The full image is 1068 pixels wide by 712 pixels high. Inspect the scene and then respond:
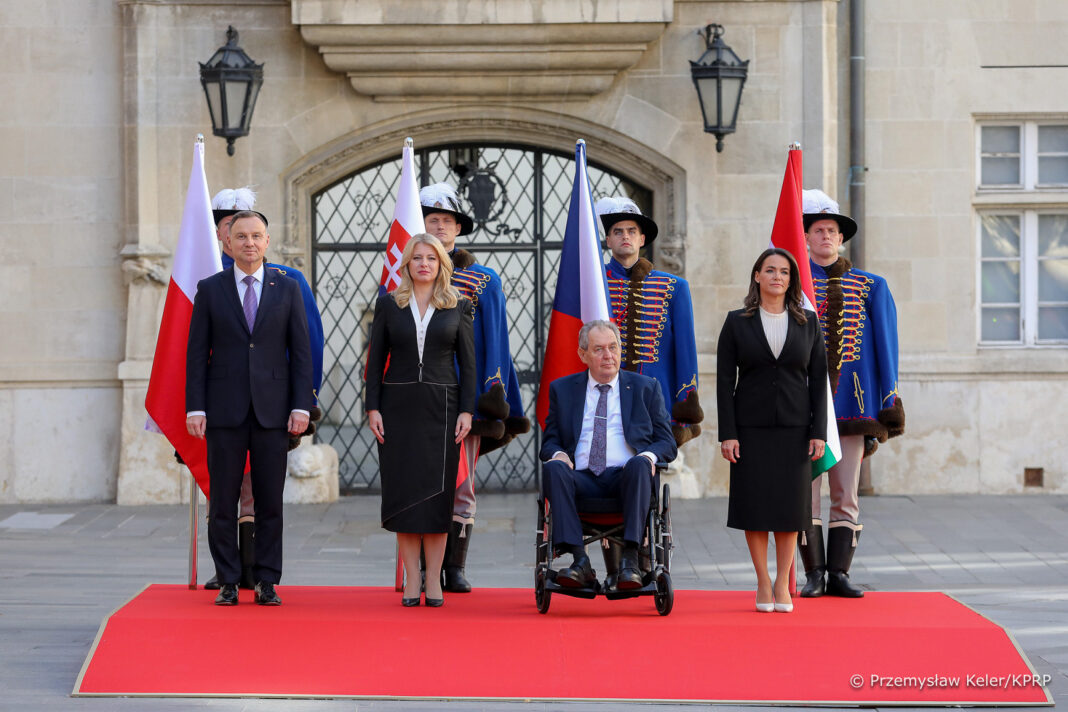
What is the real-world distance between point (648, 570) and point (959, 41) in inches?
288

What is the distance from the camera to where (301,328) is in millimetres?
6984

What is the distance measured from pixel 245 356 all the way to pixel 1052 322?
26.8 feet

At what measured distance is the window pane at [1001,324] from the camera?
12828 millimetres

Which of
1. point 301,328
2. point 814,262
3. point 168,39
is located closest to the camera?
point 301,328

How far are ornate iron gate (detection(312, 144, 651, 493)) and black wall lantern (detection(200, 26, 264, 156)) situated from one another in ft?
3.83

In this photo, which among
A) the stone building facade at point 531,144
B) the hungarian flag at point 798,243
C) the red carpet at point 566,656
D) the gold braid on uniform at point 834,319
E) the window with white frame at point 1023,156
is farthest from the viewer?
the window with white frame at point 1023,156

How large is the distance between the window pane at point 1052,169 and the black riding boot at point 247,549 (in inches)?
319

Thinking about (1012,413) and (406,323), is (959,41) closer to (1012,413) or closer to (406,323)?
(1012,413)

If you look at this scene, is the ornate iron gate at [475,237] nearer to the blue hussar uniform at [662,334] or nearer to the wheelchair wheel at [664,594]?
the blue hussar uniform at [662,334]

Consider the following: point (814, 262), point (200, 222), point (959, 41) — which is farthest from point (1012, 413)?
point (200, 222)

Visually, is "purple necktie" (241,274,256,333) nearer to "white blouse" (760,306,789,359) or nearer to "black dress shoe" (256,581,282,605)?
"black dress shoe" (256,581,282,605)

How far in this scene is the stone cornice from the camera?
1185cm

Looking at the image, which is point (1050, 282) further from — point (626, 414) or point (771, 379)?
point (626, 414)

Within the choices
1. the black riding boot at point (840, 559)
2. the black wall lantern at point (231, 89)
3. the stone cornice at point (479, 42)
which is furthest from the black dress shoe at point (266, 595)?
the stone cornice at point (479, 42)
